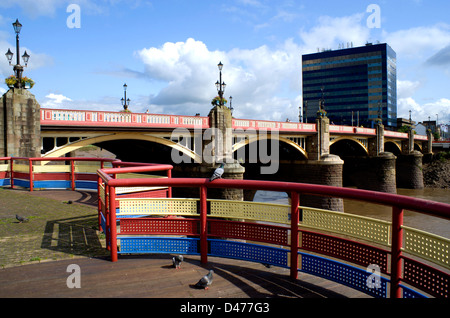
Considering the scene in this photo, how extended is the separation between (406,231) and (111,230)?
3357mm

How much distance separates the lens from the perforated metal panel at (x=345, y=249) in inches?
130

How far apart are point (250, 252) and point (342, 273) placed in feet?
3.76

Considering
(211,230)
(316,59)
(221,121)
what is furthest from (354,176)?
(316,59)

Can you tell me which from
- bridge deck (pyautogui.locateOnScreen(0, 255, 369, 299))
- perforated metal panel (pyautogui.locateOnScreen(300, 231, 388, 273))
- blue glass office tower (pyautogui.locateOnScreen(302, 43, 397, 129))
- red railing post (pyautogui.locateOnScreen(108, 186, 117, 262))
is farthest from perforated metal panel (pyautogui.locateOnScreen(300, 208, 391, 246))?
blue glass office tower (pyautogui.locateOnScreen(302, 43, 397, 129))

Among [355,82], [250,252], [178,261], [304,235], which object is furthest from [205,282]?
[355,82]

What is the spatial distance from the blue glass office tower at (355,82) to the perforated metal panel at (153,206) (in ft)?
319

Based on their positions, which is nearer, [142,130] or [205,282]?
[205,282]

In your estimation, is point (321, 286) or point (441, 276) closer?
point (441, 276)

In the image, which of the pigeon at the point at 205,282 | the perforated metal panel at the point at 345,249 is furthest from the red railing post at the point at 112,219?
the perforated metal panel at the point at 345,249

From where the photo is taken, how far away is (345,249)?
3559 millimetres

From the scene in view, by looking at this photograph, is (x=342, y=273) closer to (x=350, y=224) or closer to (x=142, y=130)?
(x=350, y=224)

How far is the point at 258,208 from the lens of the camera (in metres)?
4.13

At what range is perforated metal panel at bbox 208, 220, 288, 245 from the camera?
4.03 metres
